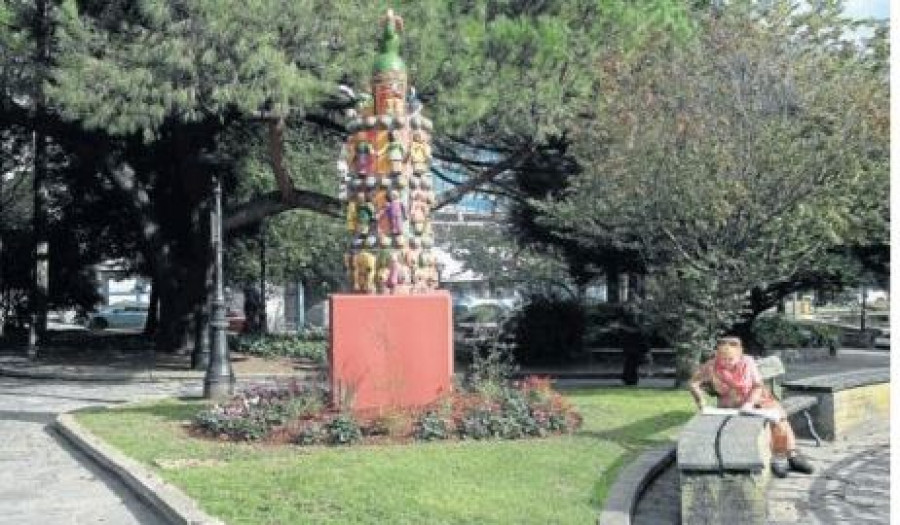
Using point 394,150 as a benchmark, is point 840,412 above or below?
below

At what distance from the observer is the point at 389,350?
40.6 feet

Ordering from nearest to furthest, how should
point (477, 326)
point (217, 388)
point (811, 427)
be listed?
point (811, 427), point (217, 388), point (477, 326)

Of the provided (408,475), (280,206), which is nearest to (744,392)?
(408,475)

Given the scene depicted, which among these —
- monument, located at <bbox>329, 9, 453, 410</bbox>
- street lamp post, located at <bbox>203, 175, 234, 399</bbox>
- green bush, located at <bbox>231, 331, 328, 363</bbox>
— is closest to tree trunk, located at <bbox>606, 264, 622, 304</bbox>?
green bush, located at <bbox>231, 331, 328, 363</bbox>

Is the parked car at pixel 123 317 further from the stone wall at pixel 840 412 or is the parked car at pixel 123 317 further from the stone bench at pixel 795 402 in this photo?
the stone bench at pixel 795 402

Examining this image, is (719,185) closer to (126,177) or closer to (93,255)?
(126,177)

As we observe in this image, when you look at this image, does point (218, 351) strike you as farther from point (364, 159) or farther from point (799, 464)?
point (799, 464)

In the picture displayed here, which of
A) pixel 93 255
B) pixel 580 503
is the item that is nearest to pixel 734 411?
pixel 580 503

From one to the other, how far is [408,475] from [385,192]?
4.85m

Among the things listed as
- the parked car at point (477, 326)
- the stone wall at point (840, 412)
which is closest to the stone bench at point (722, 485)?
the stone wall at point (840, 412)

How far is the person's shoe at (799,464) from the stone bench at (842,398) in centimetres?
220

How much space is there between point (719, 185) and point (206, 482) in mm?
8193

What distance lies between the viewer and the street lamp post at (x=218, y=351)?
17078 mm

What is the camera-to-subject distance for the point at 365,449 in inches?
426
